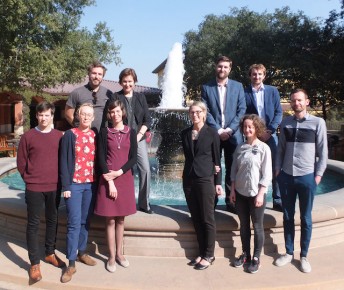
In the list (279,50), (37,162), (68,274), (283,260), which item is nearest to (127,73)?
(37,162)

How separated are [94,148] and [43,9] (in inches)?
499

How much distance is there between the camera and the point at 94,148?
408 centimetres

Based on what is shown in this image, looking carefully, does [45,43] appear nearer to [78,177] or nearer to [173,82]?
[173,82]

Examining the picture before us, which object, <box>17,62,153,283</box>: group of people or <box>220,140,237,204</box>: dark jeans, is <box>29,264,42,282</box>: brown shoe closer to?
<box>17,62,153,283</box>: group of people

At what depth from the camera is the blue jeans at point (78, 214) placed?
Result: 3986 millimetres

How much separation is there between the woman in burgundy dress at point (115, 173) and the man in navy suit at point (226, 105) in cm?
106

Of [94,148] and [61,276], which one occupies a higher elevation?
[94,148]

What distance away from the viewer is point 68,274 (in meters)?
3.86

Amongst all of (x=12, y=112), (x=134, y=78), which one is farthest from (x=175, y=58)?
(x=12, y=112)

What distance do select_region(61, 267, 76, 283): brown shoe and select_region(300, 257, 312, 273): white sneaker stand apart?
2.30m

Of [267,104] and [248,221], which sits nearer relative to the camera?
[248,221]

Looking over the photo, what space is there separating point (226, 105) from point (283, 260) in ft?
5.92

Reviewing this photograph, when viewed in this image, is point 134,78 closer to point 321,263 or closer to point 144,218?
point 144,218

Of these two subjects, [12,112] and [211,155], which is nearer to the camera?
[211,155]
